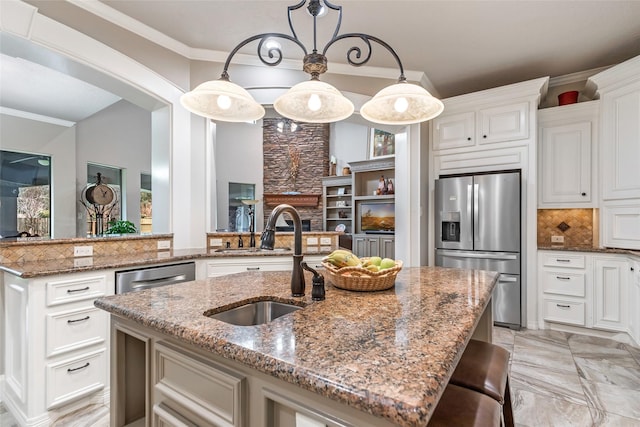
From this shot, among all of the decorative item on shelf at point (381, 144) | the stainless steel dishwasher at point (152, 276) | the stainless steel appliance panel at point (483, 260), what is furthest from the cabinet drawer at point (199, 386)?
the decorative item on shelf at point (381, 144)

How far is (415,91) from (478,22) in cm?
186

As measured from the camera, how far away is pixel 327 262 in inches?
58.5

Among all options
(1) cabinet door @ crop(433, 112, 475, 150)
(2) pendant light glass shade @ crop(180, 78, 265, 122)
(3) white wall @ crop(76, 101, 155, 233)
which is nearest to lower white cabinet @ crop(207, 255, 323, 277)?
(2) pendant light glass shade @ crop(180, 78, 265, 122)

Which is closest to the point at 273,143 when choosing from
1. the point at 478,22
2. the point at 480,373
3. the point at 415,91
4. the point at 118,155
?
the point at 118,155

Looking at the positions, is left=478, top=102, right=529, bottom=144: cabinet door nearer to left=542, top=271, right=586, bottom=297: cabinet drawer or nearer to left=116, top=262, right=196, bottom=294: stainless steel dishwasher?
left=542, top=271, right=586, bottom=297: cabinet drawer

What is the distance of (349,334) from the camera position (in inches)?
33.8

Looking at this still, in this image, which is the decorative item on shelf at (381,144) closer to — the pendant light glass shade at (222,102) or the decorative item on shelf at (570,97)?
the decorative item on shelf at (570,97)

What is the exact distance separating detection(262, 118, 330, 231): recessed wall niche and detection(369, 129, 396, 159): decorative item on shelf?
1.33m

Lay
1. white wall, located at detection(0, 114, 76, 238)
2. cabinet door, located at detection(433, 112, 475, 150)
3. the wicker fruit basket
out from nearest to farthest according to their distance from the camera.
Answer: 1. the wicker fruit basket
2. cabinet door, located at detection(433, 112, 475, 150)
3. white wall, located at detection(0, 114, 76, 238)

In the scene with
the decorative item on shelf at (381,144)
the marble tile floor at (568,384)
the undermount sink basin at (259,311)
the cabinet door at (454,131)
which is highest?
the decorative item on shelf at (381,144)

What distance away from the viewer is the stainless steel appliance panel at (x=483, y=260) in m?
3.33

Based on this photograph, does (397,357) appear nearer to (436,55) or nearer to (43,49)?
(43,49)

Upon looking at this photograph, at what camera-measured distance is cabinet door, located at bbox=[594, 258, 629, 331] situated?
295 centimetres

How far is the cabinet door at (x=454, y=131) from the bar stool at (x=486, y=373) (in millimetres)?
2826
